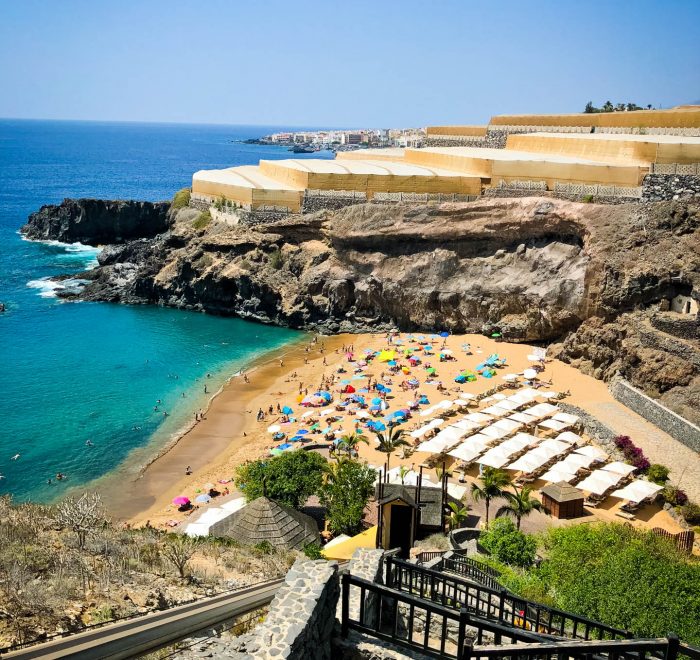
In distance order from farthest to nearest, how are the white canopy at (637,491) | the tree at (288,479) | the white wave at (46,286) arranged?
the white wave at (46,286) → the white canopy at (637,491) → the tree at (288,479)

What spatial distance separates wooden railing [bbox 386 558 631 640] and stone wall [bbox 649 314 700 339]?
Result: 2067 centimetres

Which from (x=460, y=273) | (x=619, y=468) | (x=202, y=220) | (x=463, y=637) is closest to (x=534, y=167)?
(x=460, y=273)

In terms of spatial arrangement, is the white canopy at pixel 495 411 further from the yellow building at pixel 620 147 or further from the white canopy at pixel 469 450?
the yellow building at pixel 620 147

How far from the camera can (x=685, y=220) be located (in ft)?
101

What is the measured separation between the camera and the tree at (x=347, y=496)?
58.2 ft

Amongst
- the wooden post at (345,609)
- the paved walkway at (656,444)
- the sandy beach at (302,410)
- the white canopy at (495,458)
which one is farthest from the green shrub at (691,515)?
the wooden post at (345,609)

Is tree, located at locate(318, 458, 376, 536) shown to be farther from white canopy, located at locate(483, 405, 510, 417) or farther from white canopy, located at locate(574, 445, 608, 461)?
white canopy, located at locate(483, 405, 510, 417)

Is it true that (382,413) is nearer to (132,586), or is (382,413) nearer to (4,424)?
(4,424)

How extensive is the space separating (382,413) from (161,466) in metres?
8.92

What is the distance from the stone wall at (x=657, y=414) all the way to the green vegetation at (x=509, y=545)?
411 inches

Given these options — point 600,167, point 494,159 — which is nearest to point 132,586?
point 600,167

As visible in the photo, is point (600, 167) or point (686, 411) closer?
point (686, 411)

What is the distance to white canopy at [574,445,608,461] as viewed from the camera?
2187 centimetres

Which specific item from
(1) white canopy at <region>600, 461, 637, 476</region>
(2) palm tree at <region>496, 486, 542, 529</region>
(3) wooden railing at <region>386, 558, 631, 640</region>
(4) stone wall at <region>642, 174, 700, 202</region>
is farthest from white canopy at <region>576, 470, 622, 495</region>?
(4) stone wall at <region>642, 174, 700, 202</region>
